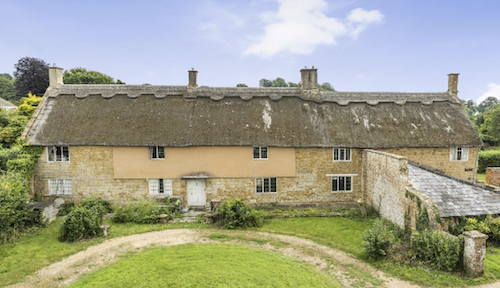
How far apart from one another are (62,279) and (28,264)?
104 inches

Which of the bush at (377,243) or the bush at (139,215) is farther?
the bush at (139,215)

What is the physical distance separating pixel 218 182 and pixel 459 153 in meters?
18.8

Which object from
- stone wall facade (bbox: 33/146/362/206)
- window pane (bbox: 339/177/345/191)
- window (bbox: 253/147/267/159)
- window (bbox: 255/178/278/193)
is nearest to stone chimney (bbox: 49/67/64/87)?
stone wall facade (bbox: 33/146/362/206)

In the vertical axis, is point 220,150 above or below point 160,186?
above

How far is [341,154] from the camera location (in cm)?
2300

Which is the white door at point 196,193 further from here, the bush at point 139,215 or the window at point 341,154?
the window at point 341,154

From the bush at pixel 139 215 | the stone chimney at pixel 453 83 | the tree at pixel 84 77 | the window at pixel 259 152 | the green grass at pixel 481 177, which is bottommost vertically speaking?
the green grass at pixel 481 177

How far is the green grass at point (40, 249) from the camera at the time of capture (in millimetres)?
13531

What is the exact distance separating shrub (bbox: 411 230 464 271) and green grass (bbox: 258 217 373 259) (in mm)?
2566

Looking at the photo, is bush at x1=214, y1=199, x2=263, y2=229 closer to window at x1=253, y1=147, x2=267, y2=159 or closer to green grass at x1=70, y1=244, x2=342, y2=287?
green grass at x1=70, y1=244, x2=342, y2=287

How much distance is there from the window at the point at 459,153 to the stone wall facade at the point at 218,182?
747 cm

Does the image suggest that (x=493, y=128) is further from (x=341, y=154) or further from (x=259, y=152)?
(x=259, y=152)

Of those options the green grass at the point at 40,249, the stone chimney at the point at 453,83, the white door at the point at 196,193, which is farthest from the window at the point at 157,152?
the stone chimney at the point at 453,83

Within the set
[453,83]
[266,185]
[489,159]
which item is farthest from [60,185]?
[489,159]
